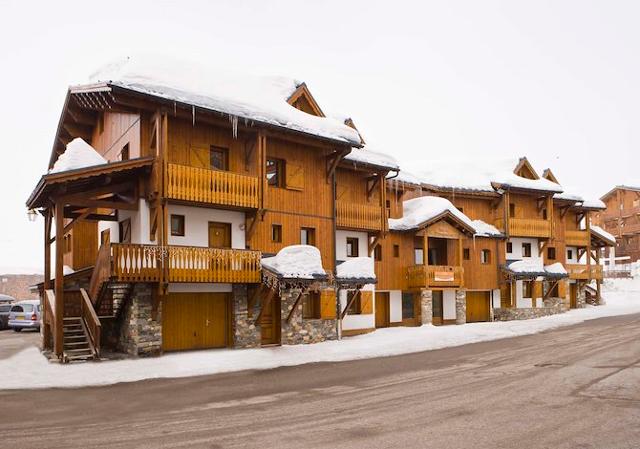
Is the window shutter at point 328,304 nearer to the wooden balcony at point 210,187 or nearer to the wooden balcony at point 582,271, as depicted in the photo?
the wooden balcony at point 210,187

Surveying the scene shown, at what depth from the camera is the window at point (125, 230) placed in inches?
863

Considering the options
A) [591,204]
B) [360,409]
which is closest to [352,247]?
[360,409]

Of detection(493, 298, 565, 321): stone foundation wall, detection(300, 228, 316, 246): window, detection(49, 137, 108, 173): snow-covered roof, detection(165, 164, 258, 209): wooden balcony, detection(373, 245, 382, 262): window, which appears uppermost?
detection(49, 137, 108, 173): snow-covered roof

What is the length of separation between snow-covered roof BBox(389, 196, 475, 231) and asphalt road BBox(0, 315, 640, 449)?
1559 cm

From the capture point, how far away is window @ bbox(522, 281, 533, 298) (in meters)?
41.3

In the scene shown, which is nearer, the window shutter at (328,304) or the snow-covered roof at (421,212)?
the window shutter at (328,304)

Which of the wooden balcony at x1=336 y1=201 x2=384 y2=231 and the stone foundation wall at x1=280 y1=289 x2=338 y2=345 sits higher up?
the wooden balcony at x1=336 y1=201 x2=384 y2=231

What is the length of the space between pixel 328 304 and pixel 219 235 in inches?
242

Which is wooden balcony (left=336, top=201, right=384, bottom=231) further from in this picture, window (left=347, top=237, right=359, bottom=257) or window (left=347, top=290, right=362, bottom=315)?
window (left=347, top=290, right=362, bottom=315)

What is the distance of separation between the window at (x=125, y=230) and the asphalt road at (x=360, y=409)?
7.87 meters

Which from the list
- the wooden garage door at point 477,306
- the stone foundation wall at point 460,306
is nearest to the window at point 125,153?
the stone foundation wall at point 460,306

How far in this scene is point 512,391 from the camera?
13.3 meters

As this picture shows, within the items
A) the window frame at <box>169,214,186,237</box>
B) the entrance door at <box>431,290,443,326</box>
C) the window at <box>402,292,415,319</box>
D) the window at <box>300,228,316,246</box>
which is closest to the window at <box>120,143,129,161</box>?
the window frame at <box>169,214,186,237</box>

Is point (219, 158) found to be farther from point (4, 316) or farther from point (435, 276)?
point (4, 316)
